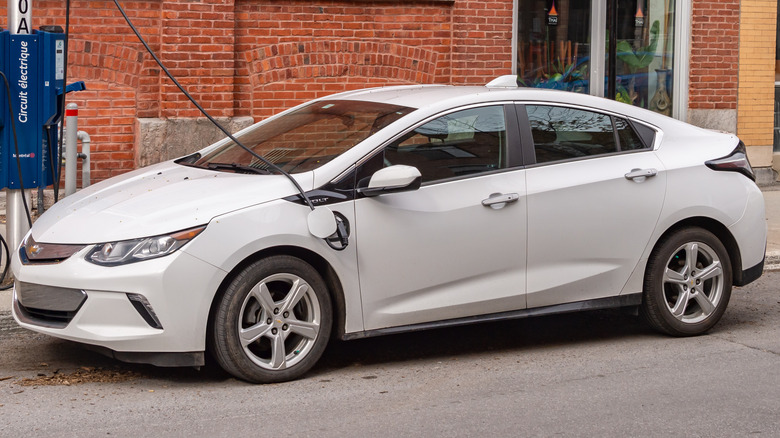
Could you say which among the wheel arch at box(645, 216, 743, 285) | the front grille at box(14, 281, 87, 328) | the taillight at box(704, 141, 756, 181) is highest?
the taillight at box(704, 141, 756, 181)

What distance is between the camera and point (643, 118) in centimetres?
703

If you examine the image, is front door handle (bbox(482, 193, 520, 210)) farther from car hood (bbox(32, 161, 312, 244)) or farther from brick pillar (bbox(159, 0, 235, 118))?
brick pillar (bbox(159, 0, 235, 118))

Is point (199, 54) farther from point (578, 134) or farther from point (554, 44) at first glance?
point (578, 134)

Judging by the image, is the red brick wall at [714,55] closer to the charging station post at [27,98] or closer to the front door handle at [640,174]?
the front door handle at [640,174]

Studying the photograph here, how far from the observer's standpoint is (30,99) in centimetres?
788

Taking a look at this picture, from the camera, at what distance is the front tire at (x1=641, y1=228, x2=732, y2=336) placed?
6.86 m

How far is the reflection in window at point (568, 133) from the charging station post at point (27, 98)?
359cm

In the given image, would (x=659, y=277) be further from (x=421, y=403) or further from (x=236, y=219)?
(x=236, y=219)

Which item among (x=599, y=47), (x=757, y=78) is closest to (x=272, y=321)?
(x=599, y=47)

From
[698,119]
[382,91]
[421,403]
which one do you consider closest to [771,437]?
[421,403]

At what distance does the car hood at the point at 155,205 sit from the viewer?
18.3 ft

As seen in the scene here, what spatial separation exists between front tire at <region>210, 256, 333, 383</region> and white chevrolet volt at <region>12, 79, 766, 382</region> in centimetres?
1

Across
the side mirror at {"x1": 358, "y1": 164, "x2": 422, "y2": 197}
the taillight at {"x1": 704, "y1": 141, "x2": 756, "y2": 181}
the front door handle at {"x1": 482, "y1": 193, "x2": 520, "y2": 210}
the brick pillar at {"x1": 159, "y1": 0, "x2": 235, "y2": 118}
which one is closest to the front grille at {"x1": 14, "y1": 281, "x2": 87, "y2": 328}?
the side mirror at {"x1": 358, "y1": 164, "x2": 422, "y2": 197}

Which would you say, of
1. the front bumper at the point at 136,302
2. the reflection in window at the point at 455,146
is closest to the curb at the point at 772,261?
the reflection in window at the point at 455,146
